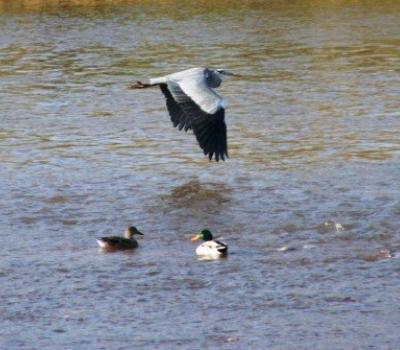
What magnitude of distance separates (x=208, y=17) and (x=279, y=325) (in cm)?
1851

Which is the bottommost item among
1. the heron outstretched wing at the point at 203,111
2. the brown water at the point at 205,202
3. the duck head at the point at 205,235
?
the brown water at the point at 205,202

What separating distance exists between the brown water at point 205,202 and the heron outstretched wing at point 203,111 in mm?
382

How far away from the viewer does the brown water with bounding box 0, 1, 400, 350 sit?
6797 mm

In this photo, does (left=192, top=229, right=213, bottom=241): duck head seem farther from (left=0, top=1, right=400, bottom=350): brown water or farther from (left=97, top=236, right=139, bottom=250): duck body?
(left=97, top=236, right=139, bottom=250): duck body

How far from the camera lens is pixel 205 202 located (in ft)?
32.2

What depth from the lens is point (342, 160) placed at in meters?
11.1

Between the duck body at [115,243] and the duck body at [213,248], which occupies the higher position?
the duck body at [213,248]

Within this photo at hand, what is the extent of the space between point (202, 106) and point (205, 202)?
78 cm

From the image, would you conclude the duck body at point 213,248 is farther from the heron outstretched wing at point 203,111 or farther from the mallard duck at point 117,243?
the heron outstretched wing at point 203,111

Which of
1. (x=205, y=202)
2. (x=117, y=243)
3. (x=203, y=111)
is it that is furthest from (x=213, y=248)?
(x=203, y=111)

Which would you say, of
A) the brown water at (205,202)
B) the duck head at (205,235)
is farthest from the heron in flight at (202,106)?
the duck head at (205,235)

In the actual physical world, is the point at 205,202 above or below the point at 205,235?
below

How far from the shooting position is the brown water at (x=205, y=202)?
22.3 feet

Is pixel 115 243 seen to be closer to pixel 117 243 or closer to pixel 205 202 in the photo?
pixel 117 243
